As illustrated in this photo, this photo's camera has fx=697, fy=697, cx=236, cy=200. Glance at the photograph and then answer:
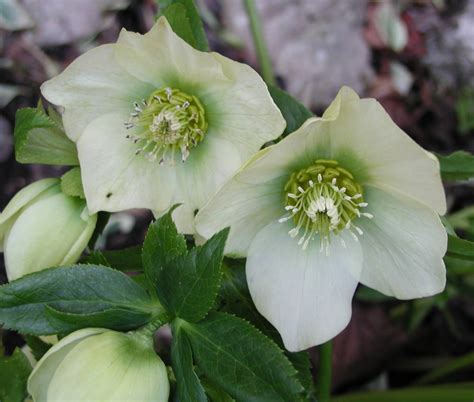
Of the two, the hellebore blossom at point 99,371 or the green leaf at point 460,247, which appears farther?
the green leaf at point 460,247

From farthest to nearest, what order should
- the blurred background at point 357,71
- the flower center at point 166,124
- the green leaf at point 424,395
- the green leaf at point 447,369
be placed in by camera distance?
1. the blurred background at point 357,71
2. the green leaf at point 447,369
3. the green leaf at point 424,395
4. the flower center at point 166,124

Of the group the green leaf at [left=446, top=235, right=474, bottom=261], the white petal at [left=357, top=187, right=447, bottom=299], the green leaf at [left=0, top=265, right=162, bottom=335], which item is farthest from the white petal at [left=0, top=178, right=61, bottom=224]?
the green leaf at [left=446, top=235, right=474, bottom=261]

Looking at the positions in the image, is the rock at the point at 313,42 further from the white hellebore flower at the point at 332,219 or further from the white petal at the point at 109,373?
the white petal at the point at 109,373

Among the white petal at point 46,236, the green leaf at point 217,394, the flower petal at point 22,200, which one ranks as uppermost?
the flower petal at point 22,200

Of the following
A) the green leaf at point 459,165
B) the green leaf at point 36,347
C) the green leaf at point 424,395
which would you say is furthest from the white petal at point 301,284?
the green leaf at point 424,395

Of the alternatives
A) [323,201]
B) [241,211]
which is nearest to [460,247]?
[323,201]

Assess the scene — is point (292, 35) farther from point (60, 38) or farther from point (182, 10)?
point (182, 10)

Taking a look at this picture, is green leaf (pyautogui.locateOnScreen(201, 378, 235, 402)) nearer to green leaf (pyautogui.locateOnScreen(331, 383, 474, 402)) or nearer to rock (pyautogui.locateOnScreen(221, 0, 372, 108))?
green leaf (pyautogui.locateOnScreen(331, 383, 474, 402))

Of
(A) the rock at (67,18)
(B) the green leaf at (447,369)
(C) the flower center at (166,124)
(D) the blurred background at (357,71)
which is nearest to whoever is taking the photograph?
(C) the flower center at (166,124)
